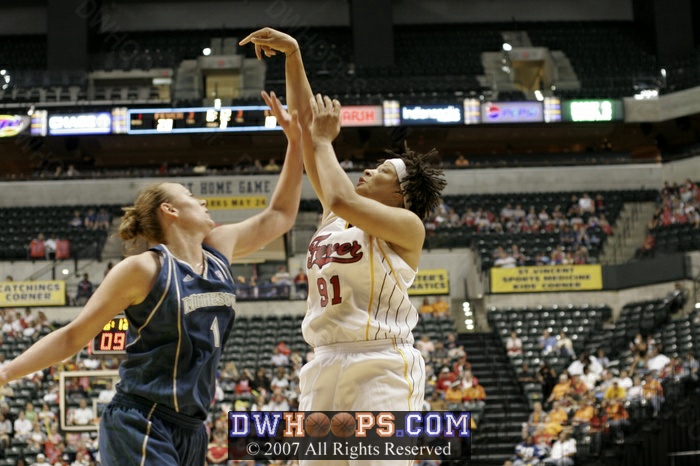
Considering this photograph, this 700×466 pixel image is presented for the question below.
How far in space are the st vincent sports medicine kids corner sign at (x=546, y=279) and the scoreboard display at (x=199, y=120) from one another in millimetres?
7961

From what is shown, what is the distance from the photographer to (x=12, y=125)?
2673 centimetres

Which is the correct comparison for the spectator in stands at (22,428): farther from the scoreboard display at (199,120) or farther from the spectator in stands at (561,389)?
the scoreboard display at (199,120)

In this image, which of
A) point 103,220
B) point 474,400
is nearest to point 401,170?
point 474,400

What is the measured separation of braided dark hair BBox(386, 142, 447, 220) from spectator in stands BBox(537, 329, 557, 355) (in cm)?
1535

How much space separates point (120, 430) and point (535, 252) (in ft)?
68.8

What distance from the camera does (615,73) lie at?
3102 cm

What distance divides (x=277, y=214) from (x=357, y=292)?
505 mm

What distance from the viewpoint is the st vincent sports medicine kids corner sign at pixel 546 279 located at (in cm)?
2295

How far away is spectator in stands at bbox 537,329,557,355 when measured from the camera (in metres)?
19.3

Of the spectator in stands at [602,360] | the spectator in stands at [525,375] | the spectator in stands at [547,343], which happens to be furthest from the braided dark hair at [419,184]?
the spectator in stands at [547,343]

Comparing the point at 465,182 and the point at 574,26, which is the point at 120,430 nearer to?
the point at 465,182

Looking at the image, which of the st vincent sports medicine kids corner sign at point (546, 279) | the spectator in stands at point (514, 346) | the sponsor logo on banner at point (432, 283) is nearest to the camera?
the spectator in stands at point (514, 346)

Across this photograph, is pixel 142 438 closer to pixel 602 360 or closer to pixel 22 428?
pixel 22 428

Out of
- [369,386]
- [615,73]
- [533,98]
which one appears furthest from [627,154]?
[369,386]
